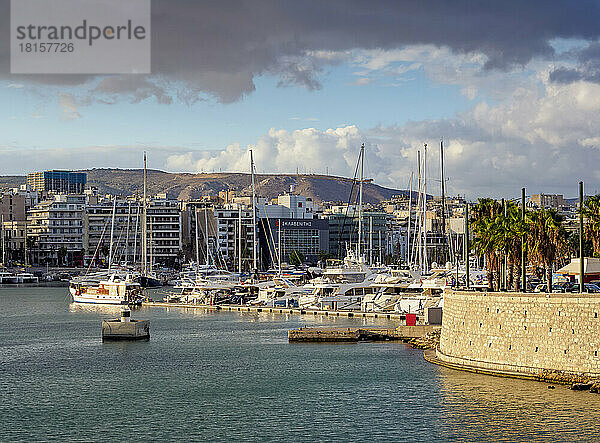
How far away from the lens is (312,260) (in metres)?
194

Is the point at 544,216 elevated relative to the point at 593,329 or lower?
elevated

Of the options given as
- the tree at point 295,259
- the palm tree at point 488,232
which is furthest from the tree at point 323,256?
the palm tree at point 488,232

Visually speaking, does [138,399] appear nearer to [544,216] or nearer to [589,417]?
[589,417]

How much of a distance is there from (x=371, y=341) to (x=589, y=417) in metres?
24.8

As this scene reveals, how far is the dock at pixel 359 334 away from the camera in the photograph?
5803 centimetres

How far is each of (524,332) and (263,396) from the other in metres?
11.3

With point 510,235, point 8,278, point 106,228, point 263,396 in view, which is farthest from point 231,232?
point 263,396

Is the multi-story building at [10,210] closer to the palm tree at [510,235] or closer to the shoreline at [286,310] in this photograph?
the shoreline at [286,310]

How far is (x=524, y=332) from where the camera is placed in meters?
39.4

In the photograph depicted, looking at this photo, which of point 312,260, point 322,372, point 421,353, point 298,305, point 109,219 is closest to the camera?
point 322,372

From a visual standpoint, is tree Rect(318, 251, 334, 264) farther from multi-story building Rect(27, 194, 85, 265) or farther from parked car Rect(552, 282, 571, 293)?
parked car Rect(552, 282, 571, 293)

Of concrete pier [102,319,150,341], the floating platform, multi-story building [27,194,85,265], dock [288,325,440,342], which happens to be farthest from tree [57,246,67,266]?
dock [288,325,440,342]

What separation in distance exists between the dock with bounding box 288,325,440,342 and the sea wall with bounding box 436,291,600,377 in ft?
44.3

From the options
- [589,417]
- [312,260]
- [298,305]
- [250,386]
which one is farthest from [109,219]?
[589,417]
